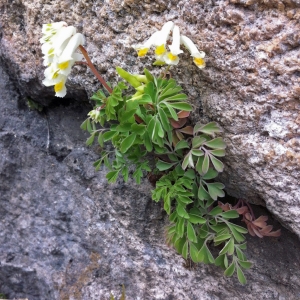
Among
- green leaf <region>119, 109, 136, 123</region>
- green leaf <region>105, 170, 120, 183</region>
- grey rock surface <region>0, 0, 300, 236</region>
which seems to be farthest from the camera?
green leaf <region>105, 170, 120, 183</region>

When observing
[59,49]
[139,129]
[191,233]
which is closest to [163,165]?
[139,129]

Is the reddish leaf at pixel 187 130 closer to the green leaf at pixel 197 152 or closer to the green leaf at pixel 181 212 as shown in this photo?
the green leaf at pixel 197 152

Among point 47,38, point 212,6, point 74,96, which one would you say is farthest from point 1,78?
point 212,6

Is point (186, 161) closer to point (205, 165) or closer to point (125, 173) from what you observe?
point (205, 165)

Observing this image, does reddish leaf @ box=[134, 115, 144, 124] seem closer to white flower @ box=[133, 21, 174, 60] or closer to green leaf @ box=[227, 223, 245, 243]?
white flower @ box=[133, 21, 174, 60]

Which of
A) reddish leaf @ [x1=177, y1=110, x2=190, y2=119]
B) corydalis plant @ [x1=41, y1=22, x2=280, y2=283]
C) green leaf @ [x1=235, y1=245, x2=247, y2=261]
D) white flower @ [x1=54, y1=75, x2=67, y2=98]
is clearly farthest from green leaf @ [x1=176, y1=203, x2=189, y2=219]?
white flower @ [x1=54, y1=75, x2=67, y2=98]

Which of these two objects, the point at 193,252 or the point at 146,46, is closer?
the point at 146,46
